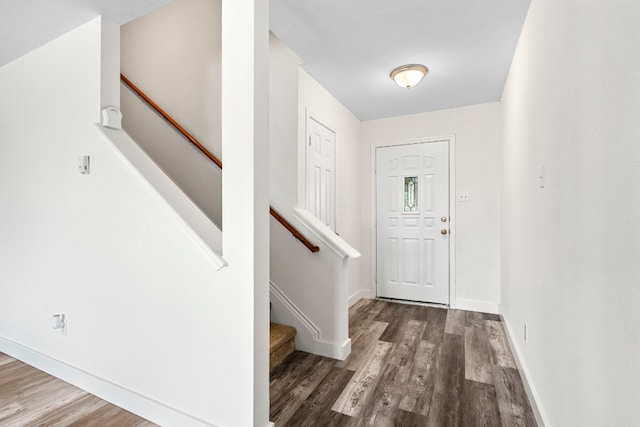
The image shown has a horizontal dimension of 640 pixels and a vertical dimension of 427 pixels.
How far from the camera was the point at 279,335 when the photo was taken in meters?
2.48

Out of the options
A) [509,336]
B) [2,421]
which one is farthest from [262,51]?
[509,336]

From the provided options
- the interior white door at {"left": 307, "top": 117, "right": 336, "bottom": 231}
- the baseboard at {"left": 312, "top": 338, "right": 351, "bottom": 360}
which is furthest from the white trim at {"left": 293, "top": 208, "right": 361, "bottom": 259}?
the baseboard at {"left": 312, "top": 338, "right": 351, "bottom": 360}

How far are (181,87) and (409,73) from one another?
2040 millimetres

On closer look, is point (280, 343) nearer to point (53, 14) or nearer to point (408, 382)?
point (408, 382)

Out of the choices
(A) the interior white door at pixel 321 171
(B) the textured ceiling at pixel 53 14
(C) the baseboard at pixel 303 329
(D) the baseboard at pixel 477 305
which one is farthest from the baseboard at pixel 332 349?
(B) the textured ceiling at pixel 53 14

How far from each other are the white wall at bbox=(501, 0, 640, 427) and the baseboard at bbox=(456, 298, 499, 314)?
167 cm

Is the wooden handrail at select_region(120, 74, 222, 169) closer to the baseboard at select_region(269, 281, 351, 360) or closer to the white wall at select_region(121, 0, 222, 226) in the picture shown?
the white wall at select_region(121, 0, 222, 226)

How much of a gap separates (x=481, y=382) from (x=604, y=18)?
210 centimetres

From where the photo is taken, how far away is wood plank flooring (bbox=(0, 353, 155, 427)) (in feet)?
5.64

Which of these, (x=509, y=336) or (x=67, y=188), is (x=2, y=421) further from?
(x=509, y=336)

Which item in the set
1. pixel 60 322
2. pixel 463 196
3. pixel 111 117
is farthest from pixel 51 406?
pixel 463 196

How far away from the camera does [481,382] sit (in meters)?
2.13

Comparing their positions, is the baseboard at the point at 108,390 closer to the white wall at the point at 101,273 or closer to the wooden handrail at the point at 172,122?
the white wall at the point at 101,273

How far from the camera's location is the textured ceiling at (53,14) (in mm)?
1798
